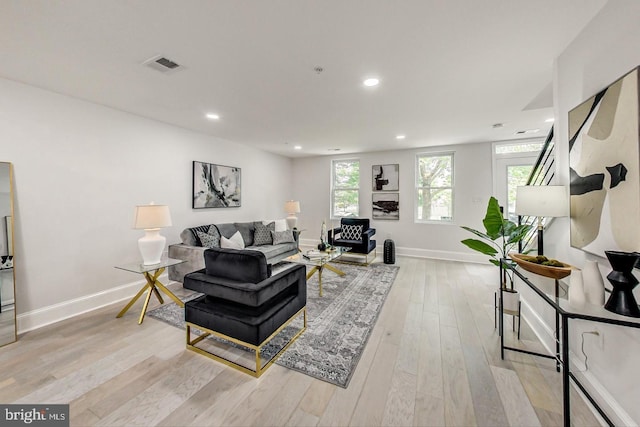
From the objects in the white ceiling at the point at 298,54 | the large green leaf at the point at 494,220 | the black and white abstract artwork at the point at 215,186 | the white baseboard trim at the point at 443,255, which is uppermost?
the white ceiling at the point at 298,54

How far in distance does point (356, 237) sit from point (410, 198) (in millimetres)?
1676

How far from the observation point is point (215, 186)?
15.3 feet

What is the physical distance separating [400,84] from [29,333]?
4618 millimetres

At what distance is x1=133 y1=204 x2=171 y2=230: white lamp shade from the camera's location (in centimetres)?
274

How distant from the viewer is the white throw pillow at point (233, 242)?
13.1ft

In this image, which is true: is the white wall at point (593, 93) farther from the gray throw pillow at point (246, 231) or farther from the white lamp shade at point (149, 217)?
the gray throw pillow at point (246, 231)

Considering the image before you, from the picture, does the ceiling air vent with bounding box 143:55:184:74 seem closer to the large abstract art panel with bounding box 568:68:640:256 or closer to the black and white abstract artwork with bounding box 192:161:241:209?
the black and white abstract artwork with bounding box 192:161:241:209

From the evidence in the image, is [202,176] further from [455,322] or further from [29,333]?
[455,322]

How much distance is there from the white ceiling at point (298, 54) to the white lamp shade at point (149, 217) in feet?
4.32

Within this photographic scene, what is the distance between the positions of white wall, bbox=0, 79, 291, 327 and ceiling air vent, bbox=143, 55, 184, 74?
1.49 meters

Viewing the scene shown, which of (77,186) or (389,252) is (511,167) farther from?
(77,186)

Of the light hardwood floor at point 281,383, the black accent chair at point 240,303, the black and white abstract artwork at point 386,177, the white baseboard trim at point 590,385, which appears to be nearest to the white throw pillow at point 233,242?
the light hardwood floor at point 281,383

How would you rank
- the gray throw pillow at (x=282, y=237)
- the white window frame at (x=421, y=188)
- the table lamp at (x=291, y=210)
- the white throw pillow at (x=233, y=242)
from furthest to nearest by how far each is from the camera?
1. the table lamp at (x=291, y=210)
2. the white window frame at (x=421, y=188)
3. the gray throw pillow at (x=282, y=237)
4. the white throw pillow at (x=233, y=242)

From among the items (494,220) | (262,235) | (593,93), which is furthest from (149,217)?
(593,93)
